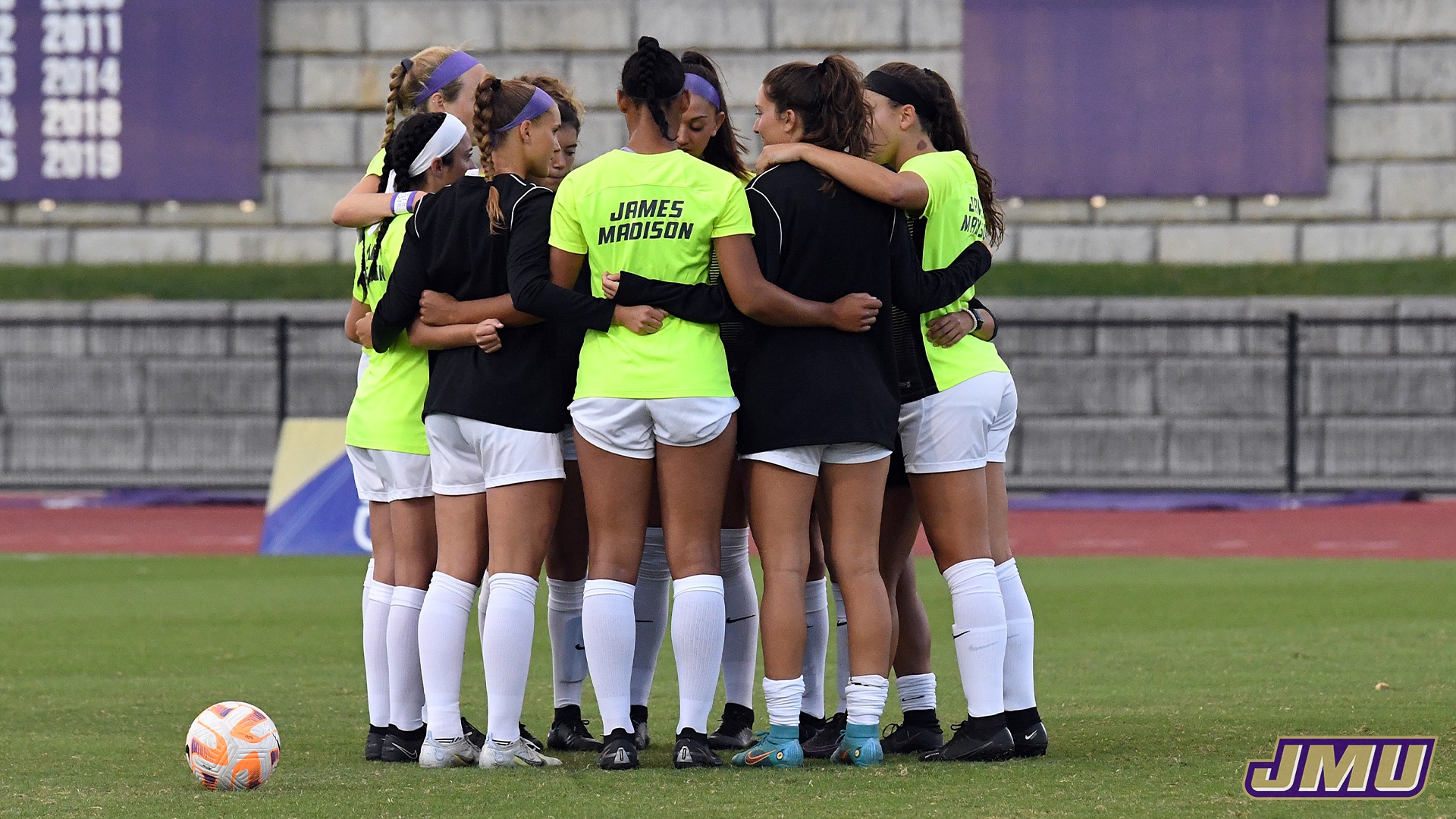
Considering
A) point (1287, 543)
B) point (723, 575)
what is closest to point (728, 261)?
point (723, 575)

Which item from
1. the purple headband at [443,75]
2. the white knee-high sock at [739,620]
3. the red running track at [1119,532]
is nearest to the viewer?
the white knee-high sock at [739,620]

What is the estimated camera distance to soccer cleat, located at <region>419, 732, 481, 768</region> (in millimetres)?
4977

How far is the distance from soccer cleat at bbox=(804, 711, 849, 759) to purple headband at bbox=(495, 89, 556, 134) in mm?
1886

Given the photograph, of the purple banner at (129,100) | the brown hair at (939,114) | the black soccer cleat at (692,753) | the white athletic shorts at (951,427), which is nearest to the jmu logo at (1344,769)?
the white athletic shorts at (951,427)

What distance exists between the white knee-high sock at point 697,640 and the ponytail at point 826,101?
4.05 ft

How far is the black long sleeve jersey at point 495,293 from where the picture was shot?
4914 mm

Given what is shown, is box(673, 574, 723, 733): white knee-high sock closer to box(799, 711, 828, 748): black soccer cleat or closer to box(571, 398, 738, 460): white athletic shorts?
box(571, 398, 738, 460): white athletic shorts

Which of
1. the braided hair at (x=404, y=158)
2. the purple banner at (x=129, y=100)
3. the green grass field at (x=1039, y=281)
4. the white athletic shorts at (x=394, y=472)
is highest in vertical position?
the purple banner at (x=129, y=100)

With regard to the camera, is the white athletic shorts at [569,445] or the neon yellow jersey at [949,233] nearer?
the neon yellow jersey at [949,233]

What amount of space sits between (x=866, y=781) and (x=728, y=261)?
54.4 inches

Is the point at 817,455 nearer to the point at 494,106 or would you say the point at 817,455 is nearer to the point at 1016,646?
the point at 1016,646

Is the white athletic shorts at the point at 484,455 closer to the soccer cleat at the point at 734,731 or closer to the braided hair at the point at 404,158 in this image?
the braided hair at the point at 404,158

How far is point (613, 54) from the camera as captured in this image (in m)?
18.9

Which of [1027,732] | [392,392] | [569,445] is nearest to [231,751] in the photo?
[392,392]
